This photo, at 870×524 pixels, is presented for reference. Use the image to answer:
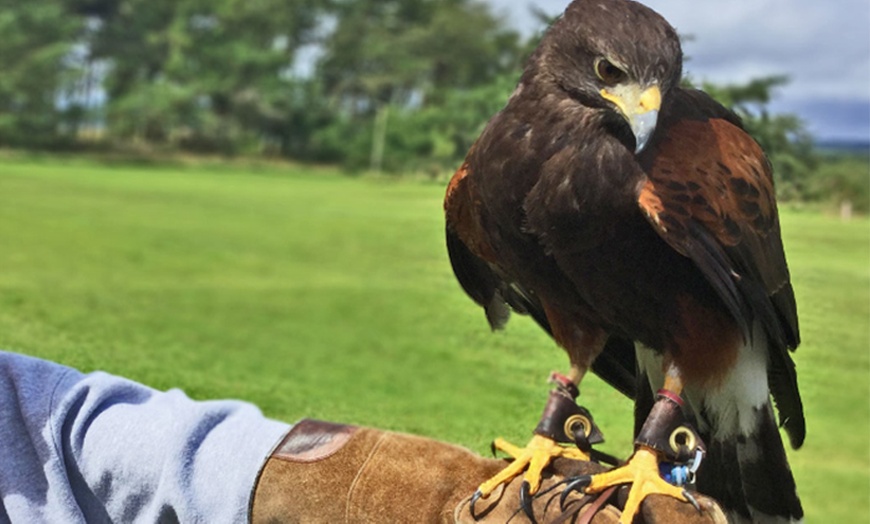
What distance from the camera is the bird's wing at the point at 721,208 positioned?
98 centimetres

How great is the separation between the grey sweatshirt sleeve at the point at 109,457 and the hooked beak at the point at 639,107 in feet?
2.16

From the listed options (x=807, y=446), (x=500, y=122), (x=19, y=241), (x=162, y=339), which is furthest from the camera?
(x=19, y=241)

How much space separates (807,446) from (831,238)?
35.1 inches

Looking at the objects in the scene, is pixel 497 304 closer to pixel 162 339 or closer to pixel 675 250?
pixel 675 250

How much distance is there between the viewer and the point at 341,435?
3.88 feet

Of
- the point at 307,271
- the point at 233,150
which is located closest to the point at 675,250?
the point at 307,271

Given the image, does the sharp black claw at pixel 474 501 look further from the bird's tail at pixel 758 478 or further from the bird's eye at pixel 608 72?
the bird's eye at pixel 608 72

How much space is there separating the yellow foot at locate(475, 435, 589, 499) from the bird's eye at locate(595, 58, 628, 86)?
1.59ft

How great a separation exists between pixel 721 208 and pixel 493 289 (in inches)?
16.3

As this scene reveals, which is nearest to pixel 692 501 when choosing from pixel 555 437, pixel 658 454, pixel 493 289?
pixel 658 454

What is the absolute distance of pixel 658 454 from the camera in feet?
3.43

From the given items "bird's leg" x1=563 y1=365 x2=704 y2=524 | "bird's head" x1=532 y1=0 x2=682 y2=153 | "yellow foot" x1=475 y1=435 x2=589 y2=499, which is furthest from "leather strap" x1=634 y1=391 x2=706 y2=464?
"bird's head" x1=532 y1=0 x2=682 y2=153

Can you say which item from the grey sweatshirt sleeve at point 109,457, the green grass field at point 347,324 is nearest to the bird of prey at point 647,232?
the green grass field at point 347,324

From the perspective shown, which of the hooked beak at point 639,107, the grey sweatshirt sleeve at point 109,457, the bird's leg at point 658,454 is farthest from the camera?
the grey sweatshirt sleeve at point 109,457
